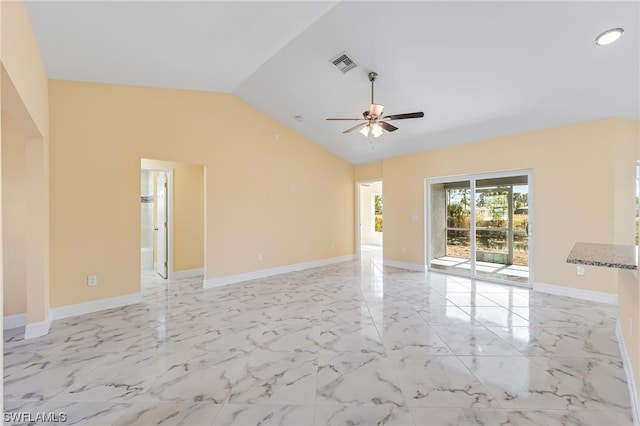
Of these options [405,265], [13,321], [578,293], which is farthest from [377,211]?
[13,321]

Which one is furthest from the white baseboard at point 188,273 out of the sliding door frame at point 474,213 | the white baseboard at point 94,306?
the sliding door frame at point 474,213

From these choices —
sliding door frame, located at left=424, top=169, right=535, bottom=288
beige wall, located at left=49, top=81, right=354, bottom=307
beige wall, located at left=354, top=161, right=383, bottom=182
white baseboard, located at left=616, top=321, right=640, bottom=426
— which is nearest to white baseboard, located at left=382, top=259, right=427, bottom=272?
sliding door frame, located at left=424, top=169, right=535, bottom=288

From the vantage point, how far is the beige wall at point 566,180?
3.67 meters

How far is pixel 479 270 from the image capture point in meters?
5.14

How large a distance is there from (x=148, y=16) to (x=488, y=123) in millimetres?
4659

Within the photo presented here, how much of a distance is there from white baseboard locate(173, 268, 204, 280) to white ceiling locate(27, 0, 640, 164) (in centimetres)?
331

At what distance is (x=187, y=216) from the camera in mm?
5246

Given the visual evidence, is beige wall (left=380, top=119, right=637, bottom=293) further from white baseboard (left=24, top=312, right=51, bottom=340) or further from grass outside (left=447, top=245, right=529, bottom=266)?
white baseboard (left=24, top=312, right=51, bottom=340)

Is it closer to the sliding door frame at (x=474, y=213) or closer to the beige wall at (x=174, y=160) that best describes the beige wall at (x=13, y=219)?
the beige wall at (x=174, y=160)

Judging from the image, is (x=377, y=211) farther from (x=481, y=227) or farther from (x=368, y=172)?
(x=481, y=227)

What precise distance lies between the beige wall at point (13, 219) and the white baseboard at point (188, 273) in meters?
2.13

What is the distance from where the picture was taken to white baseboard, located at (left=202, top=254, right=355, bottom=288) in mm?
4539

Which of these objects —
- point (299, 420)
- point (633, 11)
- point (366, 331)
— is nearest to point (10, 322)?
point (299, 420)

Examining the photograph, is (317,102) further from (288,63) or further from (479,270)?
(479,270)
